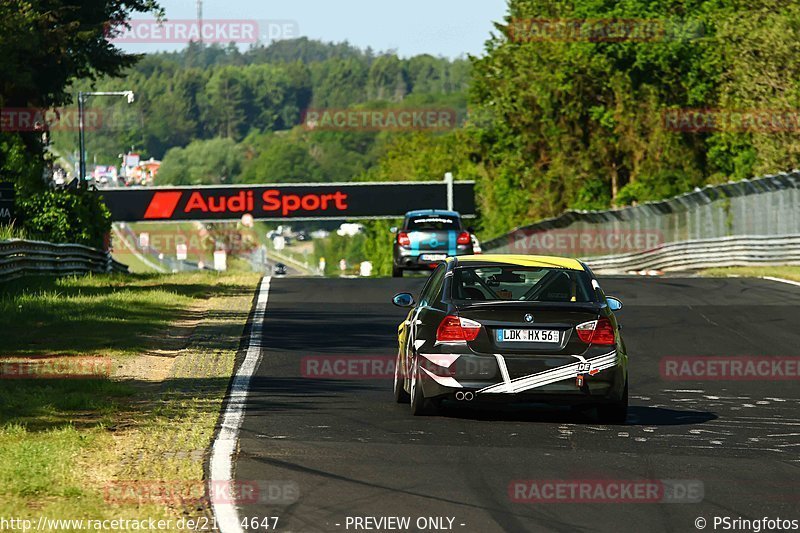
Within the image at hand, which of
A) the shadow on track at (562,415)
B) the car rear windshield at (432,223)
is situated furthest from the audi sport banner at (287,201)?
the shadow on track at (562,415)

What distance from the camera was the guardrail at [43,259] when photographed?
25203 mm

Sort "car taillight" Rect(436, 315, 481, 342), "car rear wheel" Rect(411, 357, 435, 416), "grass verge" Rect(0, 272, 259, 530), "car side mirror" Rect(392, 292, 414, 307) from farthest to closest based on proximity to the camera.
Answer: "car side mirror" Rect(392, 292, 414, 307), "car rear wheel" Rect(411, 357, 435, 416), "car taillight" Rect(436, 315, 481, 342), "grass verge" Rect(0, 272, 259, 530)

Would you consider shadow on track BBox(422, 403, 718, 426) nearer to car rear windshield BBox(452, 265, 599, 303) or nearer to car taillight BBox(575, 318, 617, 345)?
car taillight BBox(575, 318, 617, 345)

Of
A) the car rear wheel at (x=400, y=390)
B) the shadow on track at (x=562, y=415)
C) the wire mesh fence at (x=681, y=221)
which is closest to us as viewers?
the shadow on track at (x=562, y=415)

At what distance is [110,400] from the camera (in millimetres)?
12398

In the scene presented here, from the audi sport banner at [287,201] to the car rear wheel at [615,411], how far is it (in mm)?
→ 53009

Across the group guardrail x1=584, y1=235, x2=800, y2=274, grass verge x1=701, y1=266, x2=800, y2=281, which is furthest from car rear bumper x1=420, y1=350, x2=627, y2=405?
guardrail x1=584, y1=235, x2=800, y2=274

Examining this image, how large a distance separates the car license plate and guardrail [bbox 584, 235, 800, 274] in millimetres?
25604

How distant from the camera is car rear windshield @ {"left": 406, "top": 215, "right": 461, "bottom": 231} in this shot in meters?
34.2

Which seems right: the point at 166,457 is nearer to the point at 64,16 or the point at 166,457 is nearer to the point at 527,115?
the point at 64,16

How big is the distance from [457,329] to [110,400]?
10.6 ft

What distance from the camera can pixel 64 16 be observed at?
131 ft

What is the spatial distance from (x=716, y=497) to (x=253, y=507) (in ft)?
8.75

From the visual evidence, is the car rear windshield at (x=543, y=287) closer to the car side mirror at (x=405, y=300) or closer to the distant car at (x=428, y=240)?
the car side mirror at (x=405, y=300)
